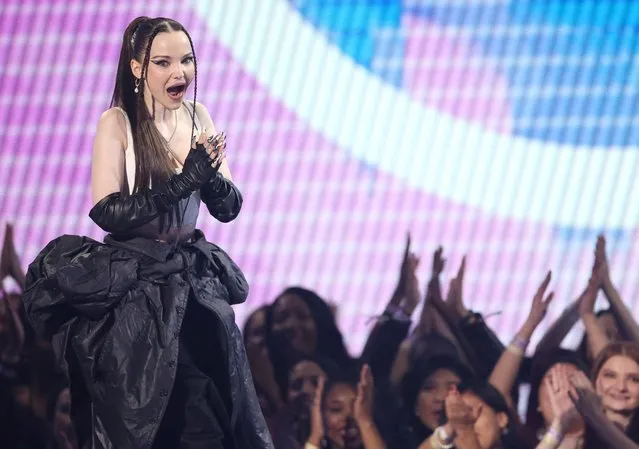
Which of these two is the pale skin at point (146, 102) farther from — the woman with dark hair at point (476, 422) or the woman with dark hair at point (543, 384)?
the woman with dark hair at point (543, 384)

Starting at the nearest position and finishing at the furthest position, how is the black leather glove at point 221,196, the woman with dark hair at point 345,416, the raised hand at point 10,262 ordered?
the black leather glove at point 221,196 → the woman with dark hair at point 345,416 → the raised hand at point 10,262

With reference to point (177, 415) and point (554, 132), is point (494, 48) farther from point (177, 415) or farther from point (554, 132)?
point (177, 415)

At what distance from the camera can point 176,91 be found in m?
1.98

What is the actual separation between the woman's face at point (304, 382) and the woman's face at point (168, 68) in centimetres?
173

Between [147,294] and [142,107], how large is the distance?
320mm

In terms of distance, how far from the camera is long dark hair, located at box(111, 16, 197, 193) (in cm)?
198

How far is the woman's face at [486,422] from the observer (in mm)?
3283

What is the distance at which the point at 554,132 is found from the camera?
354 cm

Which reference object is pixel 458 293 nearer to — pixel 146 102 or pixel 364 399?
pixel 364 399

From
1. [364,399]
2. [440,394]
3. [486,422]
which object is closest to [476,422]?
[486,422]

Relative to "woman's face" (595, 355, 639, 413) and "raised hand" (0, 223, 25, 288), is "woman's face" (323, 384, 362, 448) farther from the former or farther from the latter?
"raised hand" (0, 223, 25, 288)

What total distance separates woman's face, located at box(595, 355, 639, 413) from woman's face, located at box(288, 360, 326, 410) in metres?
0.83

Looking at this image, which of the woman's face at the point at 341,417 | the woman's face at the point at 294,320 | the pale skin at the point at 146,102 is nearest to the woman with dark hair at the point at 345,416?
the woman's face at the point at 341,417

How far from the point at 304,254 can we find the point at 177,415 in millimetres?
1668
